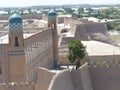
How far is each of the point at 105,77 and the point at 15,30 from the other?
5.43 meters

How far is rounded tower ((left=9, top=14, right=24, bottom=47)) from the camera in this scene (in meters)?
21.7

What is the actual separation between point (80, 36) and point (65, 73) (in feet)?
77.0

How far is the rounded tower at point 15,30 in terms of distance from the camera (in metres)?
21.7

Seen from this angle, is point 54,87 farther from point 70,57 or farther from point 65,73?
point 70,57

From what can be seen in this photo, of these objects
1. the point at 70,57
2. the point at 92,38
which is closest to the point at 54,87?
the point at 70,57

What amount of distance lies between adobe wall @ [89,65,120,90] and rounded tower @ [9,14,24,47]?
4442 millimetres

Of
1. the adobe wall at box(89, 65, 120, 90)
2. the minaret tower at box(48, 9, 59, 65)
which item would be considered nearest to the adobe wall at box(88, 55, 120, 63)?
the minaret tower at box(48, 9, 59, 65)

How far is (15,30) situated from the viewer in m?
22.0

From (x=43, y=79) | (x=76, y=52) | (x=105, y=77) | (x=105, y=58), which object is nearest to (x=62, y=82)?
(x=43, y=79)

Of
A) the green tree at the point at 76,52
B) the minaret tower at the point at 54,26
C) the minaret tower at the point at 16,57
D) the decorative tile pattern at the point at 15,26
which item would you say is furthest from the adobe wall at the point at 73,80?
the minaret tower at the point at 54,26

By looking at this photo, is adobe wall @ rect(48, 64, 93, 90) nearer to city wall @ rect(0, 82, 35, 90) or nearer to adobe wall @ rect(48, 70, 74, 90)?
adobe wall @ rect(48, 70, 74, 90)

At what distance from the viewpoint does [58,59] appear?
31.3 m

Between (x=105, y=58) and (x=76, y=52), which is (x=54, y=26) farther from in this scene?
(x=105, y=58)

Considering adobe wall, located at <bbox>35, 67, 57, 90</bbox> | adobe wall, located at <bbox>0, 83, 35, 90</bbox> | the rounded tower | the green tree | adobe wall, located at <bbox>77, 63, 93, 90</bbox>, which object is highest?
the rounded tower
